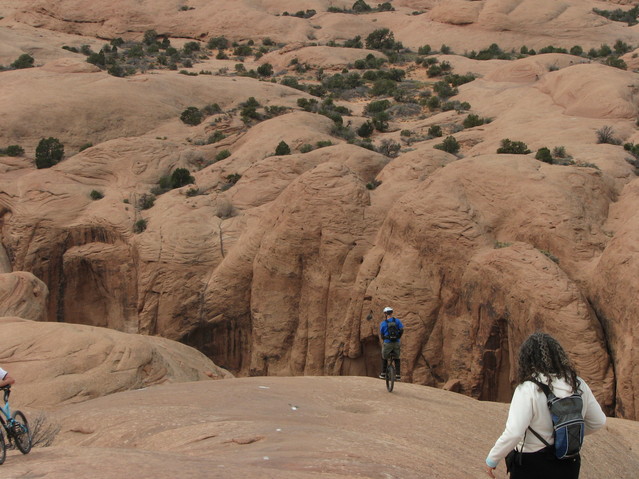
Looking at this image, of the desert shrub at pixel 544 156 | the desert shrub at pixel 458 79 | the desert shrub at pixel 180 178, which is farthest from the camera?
the desert shrub at pixel 458 79

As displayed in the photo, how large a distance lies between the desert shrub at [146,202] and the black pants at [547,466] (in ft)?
93.4

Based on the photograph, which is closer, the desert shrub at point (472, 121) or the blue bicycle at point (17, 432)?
the blue bicycle at point (17, 432)

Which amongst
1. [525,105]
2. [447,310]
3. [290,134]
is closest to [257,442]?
[447,310]

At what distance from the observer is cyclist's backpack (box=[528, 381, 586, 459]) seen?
6.23m

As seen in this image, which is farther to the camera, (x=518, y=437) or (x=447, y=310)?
(x=447, y=310)

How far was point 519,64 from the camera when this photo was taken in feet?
164

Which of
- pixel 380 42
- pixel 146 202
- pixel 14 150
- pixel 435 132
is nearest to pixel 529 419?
pixel 146 202

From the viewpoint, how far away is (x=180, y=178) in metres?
35.5

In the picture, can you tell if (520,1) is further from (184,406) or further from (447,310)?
(184,406)

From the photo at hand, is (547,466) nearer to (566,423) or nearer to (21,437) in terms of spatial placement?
(566,423)

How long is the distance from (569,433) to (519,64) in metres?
47.2

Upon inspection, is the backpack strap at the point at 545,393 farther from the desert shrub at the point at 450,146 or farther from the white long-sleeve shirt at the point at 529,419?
the desert shrub at the point at 450,146

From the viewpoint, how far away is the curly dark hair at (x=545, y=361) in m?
6.43

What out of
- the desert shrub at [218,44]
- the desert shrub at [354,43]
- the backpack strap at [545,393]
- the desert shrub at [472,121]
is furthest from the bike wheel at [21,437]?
the desert shrub at [218,44]
